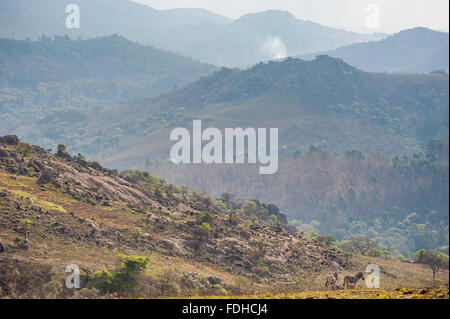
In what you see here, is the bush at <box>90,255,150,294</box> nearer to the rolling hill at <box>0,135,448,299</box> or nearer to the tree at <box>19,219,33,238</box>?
the rolling hill at <box>0,135,448,299</box>

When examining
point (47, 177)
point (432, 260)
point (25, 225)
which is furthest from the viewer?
point (432, 260)

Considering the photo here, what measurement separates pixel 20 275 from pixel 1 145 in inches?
932

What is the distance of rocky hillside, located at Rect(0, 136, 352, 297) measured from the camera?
35281mm

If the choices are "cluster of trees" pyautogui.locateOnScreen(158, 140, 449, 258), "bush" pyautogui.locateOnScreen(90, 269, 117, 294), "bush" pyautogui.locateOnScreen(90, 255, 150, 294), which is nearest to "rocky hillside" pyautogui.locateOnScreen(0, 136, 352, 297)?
"bush" pyautogui.locateOnScreen(90, 269, 117, 294)

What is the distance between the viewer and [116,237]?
42.4 metres

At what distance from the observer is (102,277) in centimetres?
3378

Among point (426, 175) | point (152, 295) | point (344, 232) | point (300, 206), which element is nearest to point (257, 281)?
point (152, 295)

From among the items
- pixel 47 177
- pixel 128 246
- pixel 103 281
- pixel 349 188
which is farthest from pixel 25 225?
pixel 349 188

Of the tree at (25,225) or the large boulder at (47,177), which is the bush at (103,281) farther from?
the large boulder at (47,177)

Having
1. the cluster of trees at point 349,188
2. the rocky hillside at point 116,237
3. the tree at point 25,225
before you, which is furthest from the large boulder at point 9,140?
the cluster of trees at point 349,188

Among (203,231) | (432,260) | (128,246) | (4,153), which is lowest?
(432,260)

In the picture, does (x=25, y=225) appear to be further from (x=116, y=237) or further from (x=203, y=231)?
(x=203, y=231)

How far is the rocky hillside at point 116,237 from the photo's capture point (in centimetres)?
3528
